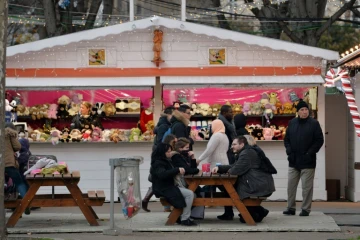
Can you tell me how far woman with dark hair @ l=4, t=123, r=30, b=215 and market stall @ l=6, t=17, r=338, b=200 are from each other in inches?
150

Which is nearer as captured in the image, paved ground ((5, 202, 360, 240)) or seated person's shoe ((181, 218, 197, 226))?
paved ground ((5, 202, 360, 240))

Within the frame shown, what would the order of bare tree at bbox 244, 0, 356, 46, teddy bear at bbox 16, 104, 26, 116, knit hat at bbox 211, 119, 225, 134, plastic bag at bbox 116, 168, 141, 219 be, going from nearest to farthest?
1. plastic bag at bbox 116, 168, 141, 219
2. knit hat at bbox 211, 119, 225, 134
3. teddy bear at bbox 16, 104, 26, 116
4. bare tree at bbox 244, 0, 356, 46

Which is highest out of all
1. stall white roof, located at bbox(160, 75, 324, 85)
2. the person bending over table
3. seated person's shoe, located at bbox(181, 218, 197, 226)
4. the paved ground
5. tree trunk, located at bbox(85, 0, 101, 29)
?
tree trunk, located at bbox(85, 0, 101, 29)

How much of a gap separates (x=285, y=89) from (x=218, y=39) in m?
1.71

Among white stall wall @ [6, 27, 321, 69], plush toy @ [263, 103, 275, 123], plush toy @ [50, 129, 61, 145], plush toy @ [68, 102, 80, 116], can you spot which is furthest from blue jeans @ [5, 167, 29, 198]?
plush toy @ [263, 103, 275, 123]

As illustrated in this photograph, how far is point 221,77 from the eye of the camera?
1959 cm

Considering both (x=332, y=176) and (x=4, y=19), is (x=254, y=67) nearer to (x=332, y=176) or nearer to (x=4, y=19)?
(x=332, y=176)

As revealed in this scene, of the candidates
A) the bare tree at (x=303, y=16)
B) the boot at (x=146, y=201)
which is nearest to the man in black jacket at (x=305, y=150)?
the boot at (x=146, y=201)

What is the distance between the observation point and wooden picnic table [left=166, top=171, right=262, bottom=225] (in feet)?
46.5

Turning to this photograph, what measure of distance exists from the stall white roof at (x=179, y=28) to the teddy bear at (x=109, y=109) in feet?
4.65

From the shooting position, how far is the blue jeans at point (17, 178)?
612 inches

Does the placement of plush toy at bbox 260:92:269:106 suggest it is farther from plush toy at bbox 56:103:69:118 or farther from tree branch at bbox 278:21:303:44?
tree branch at bbox 278:21:303:44

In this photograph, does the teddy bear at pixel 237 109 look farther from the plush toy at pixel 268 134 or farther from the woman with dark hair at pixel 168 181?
the woman with dark hair at pixel 168 181

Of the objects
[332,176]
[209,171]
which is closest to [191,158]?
[209,171]
